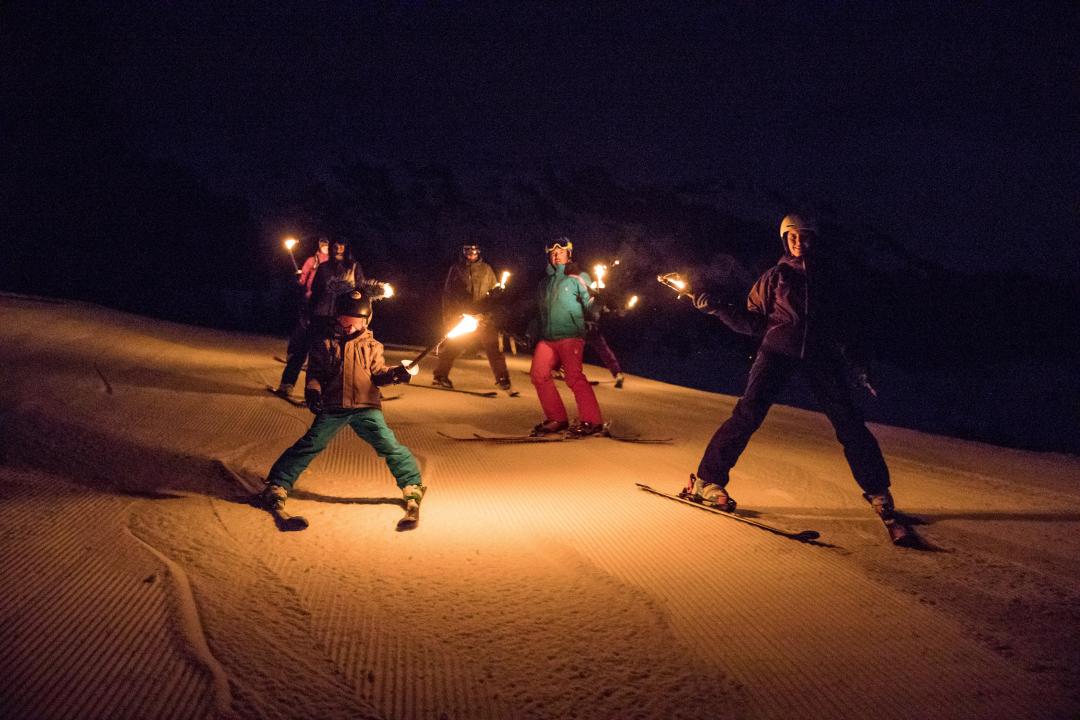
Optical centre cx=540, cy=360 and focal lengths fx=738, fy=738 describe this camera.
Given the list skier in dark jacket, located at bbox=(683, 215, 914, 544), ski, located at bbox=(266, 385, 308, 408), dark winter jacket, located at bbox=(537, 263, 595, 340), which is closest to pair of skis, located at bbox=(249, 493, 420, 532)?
skier in dark jacket, located at bbox=(683, 215, 914, 544)

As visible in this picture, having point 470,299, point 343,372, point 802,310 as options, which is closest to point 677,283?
point 802,310

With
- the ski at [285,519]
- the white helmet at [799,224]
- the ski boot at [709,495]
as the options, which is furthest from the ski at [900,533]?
the ski at [285,519]

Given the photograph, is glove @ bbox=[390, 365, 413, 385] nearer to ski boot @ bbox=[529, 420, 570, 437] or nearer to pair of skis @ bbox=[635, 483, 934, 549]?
pair of skis @ bbox=[635, 483, 934, 549]

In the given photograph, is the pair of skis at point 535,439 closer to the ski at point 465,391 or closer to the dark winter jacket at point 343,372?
the dark winter jacket at point 343,372

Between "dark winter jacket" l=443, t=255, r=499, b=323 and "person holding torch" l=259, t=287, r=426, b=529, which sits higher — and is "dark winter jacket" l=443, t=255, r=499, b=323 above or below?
above

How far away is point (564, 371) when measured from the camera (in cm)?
805

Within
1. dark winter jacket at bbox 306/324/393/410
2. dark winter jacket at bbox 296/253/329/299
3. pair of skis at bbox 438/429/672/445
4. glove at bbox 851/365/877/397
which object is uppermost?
dark winter jacket at bbox 296/253/329/299

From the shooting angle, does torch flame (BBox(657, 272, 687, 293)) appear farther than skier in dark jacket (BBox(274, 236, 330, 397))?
No

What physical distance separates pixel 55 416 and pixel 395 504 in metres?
3.78

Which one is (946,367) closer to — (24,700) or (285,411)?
(285,411)

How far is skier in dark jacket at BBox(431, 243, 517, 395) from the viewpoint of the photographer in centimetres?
1111

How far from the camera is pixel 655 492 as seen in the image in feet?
19.2

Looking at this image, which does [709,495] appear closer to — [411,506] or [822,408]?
[822,408]

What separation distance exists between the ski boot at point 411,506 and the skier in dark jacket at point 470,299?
600cm
